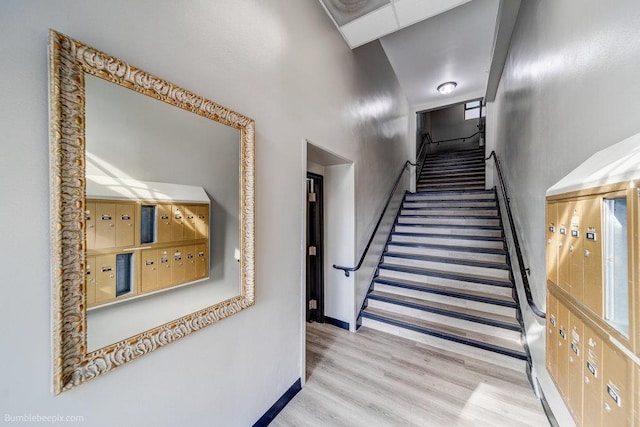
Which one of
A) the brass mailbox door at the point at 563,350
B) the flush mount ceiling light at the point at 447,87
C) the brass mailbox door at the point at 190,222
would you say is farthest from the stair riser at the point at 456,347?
the flush mount ceiling light at the point at 447,87

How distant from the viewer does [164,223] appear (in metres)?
1.11

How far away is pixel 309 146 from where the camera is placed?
2.18 meters

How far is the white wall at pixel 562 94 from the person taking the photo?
0.94m

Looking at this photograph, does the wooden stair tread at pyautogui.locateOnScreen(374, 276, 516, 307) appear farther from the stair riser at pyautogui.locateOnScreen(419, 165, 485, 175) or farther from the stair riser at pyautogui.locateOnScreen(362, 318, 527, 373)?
the stair riser at pyautogui.locateOnScreen(419, 165, 485, 175)

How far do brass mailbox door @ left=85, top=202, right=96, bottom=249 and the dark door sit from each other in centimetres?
239

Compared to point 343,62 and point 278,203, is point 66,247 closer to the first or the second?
point 278,203

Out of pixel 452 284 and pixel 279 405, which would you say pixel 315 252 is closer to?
pixel 279 405

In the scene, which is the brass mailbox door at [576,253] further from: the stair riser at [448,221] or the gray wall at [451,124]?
the gray wall at [451,124]

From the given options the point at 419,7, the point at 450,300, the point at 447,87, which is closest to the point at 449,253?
the point at 450,300

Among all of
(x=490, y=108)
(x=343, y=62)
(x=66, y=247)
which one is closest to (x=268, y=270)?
(x=66, y=247)

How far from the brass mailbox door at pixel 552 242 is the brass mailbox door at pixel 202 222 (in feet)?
6.17

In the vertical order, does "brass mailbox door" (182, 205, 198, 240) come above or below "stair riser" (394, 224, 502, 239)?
above

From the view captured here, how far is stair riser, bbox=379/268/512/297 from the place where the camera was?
2918mm

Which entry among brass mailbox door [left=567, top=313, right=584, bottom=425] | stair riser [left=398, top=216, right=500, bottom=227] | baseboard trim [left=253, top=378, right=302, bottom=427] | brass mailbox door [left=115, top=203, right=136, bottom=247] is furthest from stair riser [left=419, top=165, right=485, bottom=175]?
brass mailbox door [left=115, top=203, right=136, bottom=247]
